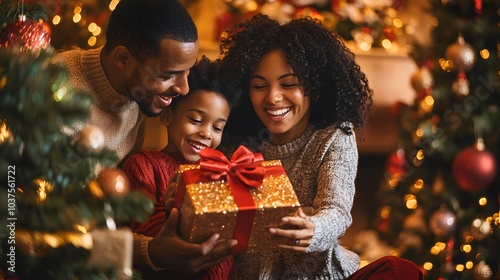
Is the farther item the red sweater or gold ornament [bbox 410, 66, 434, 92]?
gold ornament [bbox 410, 66, 434, 92]

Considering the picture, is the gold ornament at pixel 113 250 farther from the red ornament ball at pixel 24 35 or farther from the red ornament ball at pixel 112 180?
the red ornament ball at pixel 24 35

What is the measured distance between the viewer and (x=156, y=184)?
1524 mm

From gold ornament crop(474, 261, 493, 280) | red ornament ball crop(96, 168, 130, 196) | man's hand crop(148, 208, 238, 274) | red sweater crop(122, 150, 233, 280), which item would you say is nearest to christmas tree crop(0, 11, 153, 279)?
red ornament ball crop(96, 168, 130, 196)

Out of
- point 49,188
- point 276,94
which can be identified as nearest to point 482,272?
point 276,94

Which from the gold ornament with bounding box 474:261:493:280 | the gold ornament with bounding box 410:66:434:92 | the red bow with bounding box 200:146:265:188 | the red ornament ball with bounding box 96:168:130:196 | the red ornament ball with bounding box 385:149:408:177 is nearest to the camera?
the red ornament ball with bounding box 96:168:130:196

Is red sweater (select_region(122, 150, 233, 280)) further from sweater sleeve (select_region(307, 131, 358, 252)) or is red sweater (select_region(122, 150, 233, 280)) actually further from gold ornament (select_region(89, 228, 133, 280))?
gold ornament (select_region(89, 228, 133, 280))

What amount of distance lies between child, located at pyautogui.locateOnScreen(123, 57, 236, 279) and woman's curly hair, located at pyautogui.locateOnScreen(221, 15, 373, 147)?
57 mm

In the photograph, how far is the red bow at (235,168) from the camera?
1.34 m

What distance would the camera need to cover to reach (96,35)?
253cm

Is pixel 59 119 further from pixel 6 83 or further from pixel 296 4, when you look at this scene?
pixel 296 4

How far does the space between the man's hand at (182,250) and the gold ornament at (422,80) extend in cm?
156

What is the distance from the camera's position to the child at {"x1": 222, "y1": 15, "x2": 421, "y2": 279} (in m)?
1.54

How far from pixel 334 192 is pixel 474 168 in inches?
40.6

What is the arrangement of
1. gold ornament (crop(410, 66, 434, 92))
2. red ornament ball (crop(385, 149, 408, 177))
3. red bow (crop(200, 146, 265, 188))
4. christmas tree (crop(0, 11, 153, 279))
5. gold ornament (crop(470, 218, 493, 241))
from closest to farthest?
christmas tree (crop(0, 11, 153, 279)) < red bow (crop(200, 146, 265, 188)) < gold ornament (crop(470, 218, 493, 241)) < gold ornament (crop(410, 66, 434, 92)) < red ornament ball (crop(385, 149, 408, 177))
